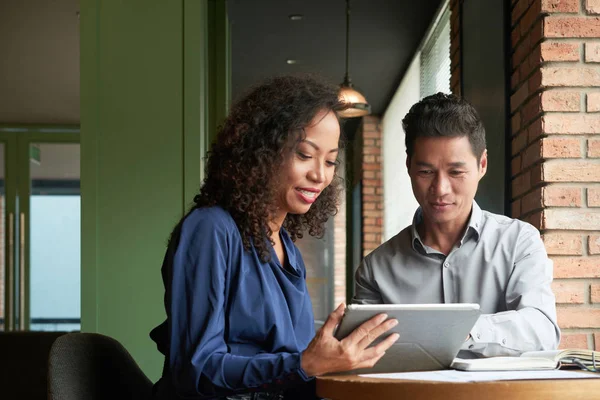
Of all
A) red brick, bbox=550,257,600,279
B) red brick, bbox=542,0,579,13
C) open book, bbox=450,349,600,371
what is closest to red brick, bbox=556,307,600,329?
red brick, bbox=550,257,600,279

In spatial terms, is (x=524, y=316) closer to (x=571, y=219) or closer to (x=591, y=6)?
(x=571, y=219)

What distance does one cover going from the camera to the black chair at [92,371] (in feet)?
5.06

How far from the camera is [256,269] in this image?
1.62 m

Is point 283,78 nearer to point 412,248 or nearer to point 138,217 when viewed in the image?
point 412,248

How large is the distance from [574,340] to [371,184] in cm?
632

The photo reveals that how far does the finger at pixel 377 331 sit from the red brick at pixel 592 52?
1763mm

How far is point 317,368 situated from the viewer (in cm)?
146

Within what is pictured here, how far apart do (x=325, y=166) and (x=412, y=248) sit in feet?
2.17

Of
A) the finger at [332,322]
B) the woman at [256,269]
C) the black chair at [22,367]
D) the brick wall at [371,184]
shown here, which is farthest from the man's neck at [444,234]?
the brick wall at [371,184]

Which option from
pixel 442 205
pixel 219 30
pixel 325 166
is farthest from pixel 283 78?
pixel 219 30

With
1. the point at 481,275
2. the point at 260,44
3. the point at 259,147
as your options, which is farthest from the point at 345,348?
the point at 260,44

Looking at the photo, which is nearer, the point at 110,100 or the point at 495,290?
the point at 495,290

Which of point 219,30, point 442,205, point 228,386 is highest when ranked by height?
point 219,30

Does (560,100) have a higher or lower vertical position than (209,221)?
higher
